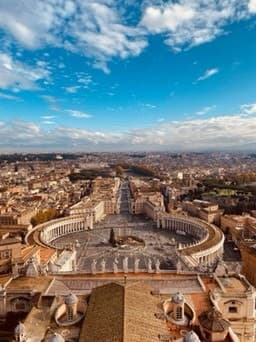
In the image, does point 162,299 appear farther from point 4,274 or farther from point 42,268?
point 4,274

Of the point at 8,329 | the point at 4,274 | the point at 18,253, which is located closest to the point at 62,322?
the point at 8,329

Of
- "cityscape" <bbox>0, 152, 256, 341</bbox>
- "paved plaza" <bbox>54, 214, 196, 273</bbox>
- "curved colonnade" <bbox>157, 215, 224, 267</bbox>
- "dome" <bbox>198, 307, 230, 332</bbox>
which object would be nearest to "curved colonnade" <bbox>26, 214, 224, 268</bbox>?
"curved colonnade" <bbox>157, 215, 224, 267</bbox>

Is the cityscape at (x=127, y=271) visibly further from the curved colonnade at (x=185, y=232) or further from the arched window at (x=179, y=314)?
the curved colonnade at (x=185, y=232)

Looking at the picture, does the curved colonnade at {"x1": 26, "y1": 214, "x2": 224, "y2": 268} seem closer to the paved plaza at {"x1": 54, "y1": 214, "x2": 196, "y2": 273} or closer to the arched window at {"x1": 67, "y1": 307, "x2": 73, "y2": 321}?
the paved plaza at {"x1": 54, "y1": 214, "x2": 196, "y2": 273}

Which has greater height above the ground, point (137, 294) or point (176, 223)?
point (137, 294)

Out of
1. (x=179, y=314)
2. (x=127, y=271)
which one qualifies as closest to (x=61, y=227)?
(x=127, y=271)

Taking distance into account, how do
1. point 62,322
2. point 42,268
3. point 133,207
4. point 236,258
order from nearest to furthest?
1. point 62,322
2. point 42,268
3. point 236,258
4. point 133,207
